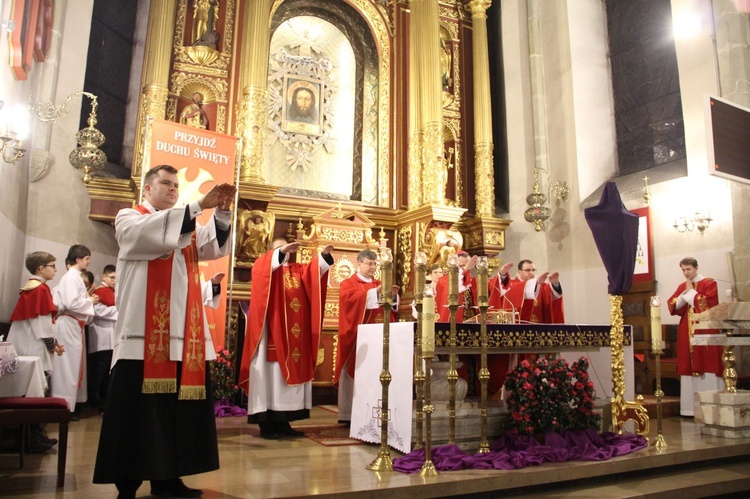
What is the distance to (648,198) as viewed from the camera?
29.6 feet

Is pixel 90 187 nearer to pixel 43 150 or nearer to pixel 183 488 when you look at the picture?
pixel 43 150

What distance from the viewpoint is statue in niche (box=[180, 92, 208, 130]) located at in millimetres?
9000

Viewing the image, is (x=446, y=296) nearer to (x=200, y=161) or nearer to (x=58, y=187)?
(x=200, y=161)

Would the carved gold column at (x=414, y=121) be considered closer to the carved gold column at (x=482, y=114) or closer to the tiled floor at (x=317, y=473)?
the carved gold column at (x=482, y=114)

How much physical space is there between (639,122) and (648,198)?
74.6 inches

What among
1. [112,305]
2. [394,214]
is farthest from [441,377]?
[394,214]

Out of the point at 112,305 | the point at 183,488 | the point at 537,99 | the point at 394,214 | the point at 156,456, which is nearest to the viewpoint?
the point at 156,456

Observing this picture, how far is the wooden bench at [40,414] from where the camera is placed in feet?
12.1

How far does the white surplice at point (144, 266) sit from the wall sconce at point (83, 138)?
462 centimetres

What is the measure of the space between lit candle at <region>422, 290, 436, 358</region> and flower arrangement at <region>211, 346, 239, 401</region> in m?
3.49

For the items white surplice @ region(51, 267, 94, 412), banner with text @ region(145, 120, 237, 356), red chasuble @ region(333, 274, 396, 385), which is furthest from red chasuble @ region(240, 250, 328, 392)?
white surplice @ region(51, 267, 94, 412)

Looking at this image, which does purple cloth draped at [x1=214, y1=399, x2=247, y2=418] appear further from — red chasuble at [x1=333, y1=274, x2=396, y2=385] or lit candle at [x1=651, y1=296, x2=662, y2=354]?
lit candle at [x1=651, y1=296, x2=662, y2=354]

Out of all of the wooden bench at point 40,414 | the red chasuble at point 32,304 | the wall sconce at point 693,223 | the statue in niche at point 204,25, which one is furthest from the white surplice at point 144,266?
the wall sconce at point 693,223

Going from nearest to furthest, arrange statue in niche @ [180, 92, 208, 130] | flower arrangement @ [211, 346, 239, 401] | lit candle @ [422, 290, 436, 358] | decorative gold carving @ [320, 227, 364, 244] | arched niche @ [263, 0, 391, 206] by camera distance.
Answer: lit candle @ [422, 290, 436, 358], flower arrangement @ [211, 346, 239, 401], decorative gold carving @ [320, 227, 364, 244], statue in niche @ [180, 92, 208, 130], arched niche @ [263, 0, 391, 206]
